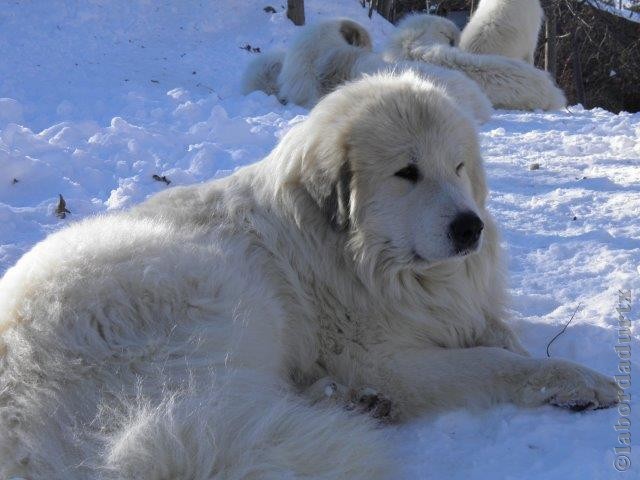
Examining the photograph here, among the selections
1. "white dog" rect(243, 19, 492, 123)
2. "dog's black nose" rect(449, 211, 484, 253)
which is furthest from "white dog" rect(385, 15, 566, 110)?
"dog's black nose" rect(449, 211, 484, 253)

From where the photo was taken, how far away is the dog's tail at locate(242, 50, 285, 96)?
1020 cm

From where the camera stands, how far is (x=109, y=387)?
2199 millimetres

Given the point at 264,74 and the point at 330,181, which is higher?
the point at 330,181

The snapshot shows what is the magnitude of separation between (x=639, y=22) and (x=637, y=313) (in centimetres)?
1777

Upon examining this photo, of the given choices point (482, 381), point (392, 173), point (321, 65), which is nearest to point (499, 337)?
point (482, 381)

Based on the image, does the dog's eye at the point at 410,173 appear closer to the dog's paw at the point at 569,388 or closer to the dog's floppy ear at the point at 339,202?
the dog's floppy ear at the point at 339,202

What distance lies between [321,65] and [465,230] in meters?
7.28

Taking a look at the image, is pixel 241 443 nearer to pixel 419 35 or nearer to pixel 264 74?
pixel 264 74

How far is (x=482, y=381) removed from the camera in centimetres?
275

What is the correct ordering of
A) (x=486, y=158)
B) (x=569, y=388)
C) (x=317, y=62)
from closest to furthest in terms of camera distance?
(x=569, y=388) → (x=486, y=158) → (x=317, y=62)

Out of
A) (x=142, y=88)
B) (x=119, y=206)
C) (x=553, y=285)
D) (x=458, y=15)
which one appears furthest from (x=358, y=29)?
(x=458, y=15)

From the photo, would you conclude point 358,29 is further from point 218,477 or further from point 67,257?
point 218,477

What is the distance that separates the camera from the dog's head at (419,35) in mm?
10438

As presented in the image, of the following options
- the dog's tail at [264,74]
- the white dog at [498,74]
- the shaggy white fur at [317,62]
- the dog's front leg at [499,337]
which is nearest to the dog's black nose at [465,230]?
the dog's front leg at [499,337]
